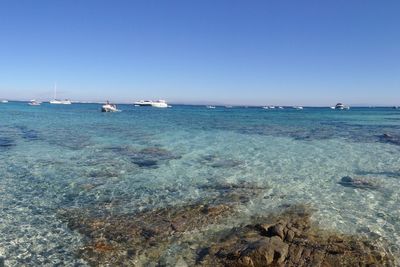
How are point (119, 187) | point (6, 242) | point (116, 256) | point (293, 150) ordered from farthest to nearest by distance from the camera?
1. point (293, 150)
2. point (119, 187)
3. point (6, 242)
4. point (116, 256)

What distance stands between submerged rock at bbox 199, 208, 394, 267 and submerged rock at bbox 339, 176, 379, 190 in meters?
6.42

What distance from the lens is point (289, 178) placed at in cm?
1730

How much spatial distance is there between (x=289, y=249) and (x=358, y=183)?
29.7 ft

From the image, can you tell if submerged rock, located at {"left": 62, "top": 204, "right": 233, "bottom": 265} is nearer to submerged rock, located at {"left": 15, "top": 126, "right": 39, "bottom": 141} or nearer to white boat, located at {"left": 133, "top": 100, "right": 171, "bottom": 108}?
submerged rock, located at {"left": 15, "top": 126, "right": 39, "bottom": 141}

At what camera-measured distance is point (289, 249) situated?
884cm

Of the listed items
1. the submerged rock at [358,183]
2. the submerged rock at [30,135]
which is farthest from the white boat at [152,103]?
the submerged rock at [358,183]

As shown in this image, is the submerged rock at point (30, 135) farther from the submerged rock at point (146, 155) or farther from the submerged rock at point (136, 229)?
the submerged rock at point (136, 229)

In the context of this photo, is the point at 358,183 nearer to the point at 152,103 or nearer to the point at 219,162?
the point at 219,162

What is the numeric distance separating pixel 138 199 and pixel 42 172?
695 cm

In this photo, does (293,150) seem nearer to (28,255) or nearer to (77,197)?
(77,197)

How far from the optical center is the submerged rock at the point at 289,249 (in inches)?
328

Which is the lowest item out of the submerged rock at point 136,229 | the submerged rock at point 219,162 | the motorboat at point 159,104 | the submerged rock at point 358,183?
the submerged rock at point 136,229

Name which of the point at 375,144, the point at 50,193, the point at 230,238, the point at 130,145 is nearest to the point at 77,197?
the point at 50,193

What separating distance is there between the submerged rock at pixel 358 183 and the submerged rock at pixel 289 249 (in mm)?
6420
